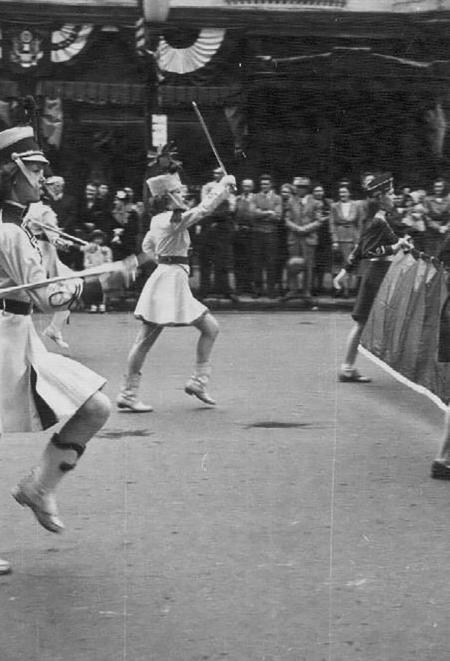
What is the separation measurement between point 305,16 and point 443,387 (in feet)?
50.6

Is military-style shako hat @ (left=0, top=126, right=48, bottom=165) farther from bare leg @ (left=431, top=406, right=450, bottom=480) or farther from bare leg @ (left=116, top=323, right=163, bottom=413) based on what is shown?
bare leg @ (left=116, top=323, right=163, bottom=413)

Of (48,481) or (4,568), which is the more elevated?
(48,481)

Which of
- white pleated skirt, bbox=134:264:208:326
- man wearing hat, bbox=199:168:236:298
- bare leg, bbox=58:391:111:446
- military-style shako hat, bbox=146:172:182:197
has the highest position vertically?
military-style shako hat, bbox=146:172:182:197

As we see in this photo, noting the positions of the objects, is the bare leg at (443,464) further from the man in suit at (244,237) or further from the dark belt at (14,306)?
the man in suit at (244,237)

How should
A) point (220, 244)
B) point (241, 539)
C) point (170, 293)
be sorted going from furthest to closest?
point (220, 244) → point (170, 293) → point (241, 539)

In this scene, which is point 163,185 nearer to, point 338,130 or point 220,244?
point 220,244

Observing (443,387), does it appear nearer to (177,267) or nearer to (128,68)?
(177,267)

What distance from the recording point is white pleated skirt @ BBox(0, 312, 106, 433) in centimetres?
623

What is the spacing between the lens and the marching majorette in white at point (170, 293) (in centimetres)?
1067

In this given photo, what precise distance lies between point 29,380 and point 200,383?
181 inches

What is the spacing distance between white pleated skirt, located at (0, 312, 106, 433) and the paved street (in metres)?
0.63

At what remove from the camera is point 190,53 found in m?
24.3

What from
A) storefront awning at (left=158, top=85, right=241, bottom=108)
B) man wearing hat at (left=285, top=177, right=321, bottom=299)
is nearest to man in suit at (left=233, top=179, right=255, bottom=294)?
man wearing hat at (left=285, top=177, right=321, bottom=299)

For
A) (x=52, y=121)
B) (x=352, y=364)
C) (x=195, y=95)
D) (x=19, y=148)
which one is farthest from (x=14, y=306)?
(x=195, y=95)
